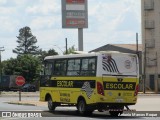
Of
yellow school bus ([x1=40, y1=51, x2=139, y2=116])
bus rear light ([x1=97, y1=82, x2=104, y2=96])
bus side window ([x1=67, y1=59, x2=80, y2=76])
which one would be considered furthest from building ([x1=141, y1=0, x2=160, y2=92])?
bus rear light ([x1=97, y1=82, x2=104, y2=96])

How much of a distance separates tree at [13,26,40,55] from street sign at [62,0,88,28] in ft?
340

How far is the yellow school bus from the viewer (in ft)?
83.1

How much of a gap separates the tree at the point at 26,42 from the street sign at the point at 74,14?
103651 millimetres

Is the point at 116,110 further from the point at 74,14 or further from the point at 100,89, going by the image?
the point at 74,14

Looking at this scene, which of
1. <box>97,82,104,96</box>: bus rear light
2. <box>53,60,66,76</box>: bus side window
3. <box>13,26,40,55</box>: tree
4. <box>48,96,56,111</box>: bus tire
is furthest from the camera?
<box>13,26,40,55</box>: tree

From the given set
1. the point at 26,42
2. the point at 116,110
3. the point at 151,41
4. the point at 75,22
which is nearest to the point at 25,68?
the point at 151,41

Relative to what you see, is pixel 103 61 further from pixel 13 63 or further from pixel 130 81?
pixel 13 63

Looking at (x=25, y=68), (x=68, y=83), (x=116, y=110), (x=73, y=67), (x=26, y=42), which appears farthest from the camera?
(x=26, y=42)

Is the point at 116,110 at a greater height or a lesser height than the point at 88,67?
lesser

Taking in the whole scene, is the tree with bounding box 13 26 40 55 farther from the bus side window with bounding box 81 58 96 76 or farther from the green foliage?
the bus side window with bounding box 81 58 96 76

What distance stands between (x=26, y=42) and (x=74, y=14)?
106m

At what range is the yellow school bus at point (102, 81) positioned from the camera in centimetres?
2533

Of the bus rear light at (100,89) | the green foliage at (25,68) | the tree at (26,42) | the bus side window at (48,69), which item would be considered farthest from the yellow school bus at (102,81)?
the tree at (26,42)

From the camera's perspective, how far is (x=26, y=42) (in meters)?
160
